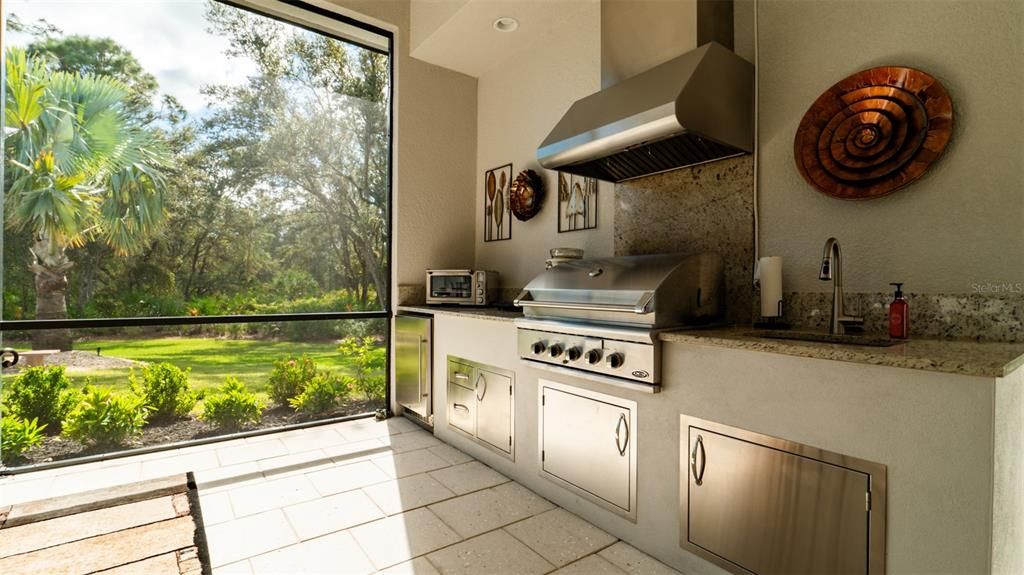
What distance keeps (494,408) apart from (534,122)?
2.10 meters

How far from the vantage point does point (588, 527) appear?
2092 mm

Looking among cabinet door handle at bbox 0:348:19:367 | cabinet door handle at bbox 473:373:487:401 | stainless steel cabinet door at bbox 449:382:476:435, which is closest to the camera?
cabinet door handle at bbox 0:348:19:367

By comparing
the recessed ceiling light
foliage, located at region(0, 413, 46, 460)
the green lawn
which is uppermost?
the recessed ceiling light

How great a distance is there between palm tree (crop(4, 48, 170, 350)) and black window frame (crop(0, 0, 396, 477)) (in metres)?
0.18

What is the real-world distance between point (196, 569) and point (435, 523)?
906 mm

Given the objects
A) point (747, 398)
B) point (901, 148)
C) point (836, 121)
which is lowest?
point (747, 398)

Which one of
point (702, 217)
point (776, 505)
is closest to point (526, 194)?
point (702, 217)

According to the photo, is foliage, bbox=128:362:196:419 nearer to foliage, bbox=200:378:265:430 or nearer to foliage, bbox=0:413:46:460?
foliage, bbox=200:378:265:430

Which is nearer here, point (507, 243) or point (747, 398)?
point (747, 398)

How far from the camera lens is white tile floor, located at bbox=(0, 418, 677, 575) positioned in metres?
1.83

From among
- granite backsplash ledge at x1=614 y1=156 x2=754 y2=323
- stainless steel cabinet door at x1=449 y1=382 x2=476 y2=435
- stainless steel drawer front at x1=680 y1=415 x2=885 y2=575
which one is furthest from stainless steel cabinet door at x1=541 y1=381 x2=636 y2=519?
granite backsplash ledge at x1=614 y1=156 x2=754 y2=323

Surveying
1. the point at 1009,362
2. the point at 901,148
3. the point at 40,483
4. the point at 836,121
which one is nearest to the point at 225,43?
the point at 40,483

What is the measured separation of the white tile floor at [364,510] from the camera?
1831 millimetres

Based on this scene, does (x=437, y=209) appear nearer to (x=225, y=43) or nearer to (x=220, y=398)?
(x=225, y=43)
